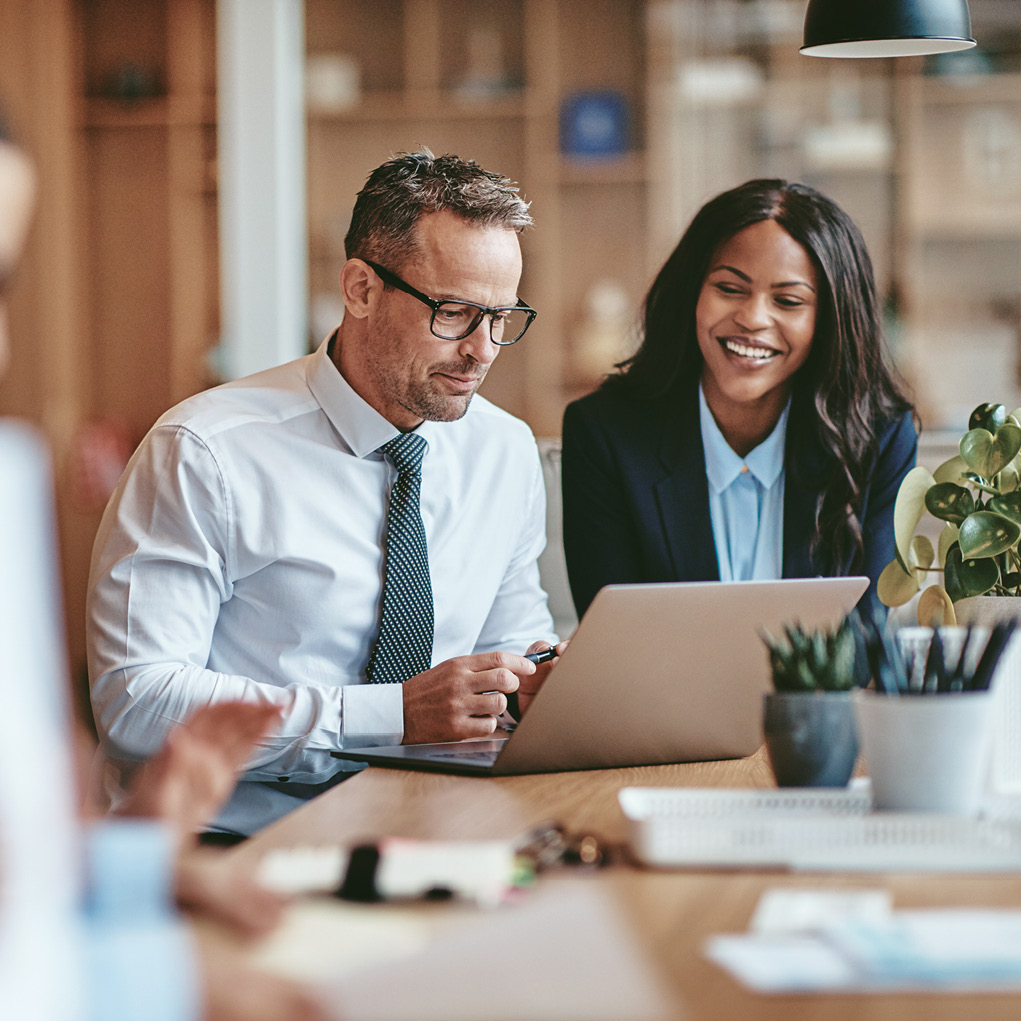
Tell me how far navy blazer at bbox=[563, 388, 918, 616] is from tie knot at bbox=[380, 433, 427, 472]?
383mm

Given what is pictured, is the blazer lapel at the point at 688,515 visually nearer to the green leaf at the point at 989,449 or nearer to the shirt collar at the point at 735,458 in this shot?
the shirt collar at the point at 735,458

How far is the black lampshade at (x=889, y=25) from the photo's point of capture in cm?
179

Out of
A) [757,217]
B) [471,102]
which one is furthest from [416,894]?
[471,102]

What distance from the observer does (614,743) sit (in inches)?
48.5

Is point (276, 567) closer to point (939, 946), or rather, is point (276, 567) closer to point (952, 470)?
point (952, 470)

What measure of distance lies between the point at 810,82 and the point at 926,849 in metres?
4.48

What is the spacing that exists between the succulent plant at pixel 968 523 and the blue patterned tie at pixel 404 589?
1.91 ft

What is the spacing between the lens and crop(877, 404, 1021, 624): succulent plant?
130 centimetres

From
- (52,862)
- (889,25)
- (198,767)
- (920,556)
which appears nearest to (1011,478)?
(920,556)

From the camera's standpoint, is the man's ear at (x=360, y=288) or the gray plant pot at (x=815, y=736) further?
the man's ear at (x=360, y=288)

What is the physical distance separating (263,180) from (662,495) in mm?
2534

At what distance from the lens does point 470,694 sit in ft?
4.47

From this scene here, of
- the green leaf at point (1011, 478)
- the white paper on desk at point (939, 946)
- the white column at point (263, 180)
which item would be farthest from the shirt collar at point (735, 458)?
the white column at point (263, 180)

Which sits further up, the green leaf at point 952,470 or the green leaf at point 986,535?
the green leaf at point 952,470
